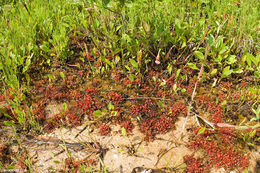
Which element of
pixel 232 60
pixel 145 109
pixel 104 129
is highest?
pixel 232 60

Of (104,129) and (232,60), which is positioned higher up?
(232,60)

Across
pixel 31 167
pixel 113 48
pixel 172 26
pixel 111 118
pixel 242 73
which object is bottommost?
pixel 31 167

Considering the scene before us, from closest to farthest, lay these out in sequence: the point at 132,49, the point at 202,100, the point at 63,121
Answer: the point at 63,121 → the point at 202,100 → the point at 132,49

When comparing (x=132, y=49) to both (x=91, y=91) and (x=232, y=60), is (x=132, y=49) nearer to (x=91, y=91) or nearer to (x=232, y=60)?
(x=91, y=91)

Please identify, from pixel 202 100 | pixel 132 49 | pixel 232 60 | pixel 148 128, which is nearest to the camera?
pixel 148 128

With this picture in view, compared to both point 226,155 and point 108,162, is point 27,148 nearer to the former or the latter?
point 108,162

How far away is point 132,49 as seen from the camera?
3.88 metres

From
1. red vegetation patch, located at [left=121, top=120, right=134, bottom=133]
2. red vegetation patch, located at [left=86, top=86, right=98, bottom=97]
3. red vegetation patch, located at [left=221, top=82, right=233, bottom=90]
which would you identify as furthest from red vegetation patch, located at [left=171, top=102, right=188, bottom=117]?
red vegetation patch, located at [left=86, top=86, right=98, bottom=97]

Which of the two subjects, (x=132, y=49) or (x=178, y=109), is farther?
(x=132, y=49)

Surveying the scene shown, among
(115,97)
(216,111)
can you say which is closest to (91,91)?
→ (115,97)

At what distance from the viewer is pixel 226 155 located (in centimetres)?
279

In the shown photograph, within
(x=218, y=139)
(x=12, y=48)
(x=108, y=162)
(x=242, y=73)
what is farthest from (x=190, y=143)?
(x=12, y=48)

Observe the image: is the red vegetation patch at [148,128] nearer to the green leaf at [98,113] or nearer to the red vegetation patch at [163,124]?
the red vegetation patch at [163,124]

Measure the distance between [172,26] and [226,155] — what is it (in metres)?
2.53
